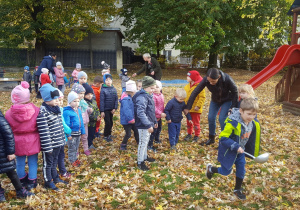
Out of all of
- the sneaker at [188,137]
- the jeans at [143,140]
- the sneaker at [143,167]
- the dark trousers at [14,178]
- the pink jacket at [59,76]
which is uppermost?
the pink jacket at [59,76]

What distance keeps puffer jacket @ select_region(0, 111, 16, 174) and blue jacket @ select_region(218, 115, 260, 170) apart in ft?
10.9

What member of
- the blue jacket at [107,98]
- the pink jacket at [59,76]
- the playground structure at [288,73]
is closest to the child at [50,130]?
the blue jacket at [107,98]

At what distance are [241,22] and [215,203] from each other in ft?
69.9

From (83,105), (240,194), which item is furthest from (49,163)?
(240,194)

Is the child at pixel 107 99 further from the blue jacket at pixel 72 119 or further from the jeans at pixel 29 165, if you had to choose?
the jeans at pixel 29 165

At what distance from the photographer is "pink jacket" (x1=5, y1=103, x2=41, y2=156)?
399cm

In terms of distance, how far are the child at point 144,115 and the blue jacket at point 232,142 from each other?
157 cm

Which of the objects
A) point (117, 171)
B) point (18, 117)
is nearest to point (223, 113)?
point (117, 171)

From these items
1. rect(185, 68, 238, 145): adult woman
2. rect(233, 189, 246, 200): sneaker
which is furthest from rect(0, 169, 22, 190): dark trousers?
rect(185, 68, 238, 145): adult woman

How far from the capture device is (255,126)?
4.12 metres

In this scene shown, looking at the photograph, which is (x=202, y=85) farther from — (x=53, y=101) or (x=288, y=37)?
(x=288, y=37)

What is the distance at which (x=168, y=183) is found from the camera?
488cm

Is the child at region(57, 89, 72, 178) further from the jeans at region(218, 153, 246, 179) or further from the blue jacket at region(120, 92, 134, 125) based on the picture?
the jeans at region(218, 153, 246, 179)

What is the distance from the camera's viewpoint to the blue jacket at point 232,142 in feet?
12.9
